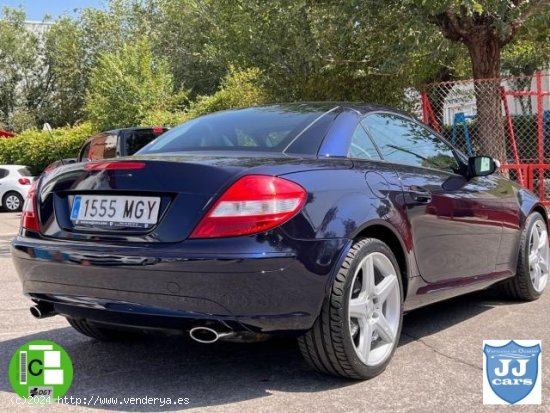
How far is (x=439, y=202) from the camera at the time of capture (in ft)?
13.9

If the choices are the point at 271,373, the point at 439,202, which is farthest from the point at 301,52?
the point at 271,373

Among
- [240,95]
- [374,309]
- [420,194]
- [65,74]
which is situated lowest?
[374,309]

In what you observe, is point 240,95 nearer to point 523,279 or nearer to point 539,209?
point 539,209

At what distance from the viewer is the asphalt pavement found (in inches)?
129

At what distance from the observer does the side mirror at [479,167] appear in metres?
4.77

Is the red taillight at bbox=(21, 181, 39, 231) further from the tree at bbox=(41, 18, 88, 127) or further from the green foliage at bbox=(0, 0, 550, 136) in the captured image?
the tree at bbox=(41, 18, 88, 127)

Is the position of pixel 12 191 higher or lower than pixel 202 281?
lower

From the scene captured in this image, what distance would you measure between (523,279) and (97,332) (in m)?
3.21

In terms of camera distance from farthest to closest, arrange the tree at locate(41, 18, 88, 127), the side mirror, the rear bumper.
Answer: the tree at locate(41, 18, 88, 127)
the side mirror
the rear bumper

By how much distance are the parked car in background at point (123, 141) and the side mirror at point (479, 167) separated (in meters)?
Result: 6.64

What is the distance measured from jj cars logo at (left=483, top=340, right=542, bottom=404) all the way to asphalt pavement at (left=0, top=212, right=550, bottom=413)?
57 mm

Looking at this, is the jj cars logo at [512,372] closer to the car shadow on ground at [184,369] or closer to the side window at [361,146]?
the car shadow on ground at [184,369]

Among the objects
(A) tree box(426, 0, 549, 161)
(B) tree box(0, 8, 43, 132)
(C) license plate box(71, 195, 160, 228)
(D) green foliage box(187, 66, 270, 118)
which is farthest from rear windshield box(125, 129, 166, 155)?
(B) tree box(0, 8, 43, 132)

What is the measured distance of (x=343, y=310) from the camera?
10.9ft
